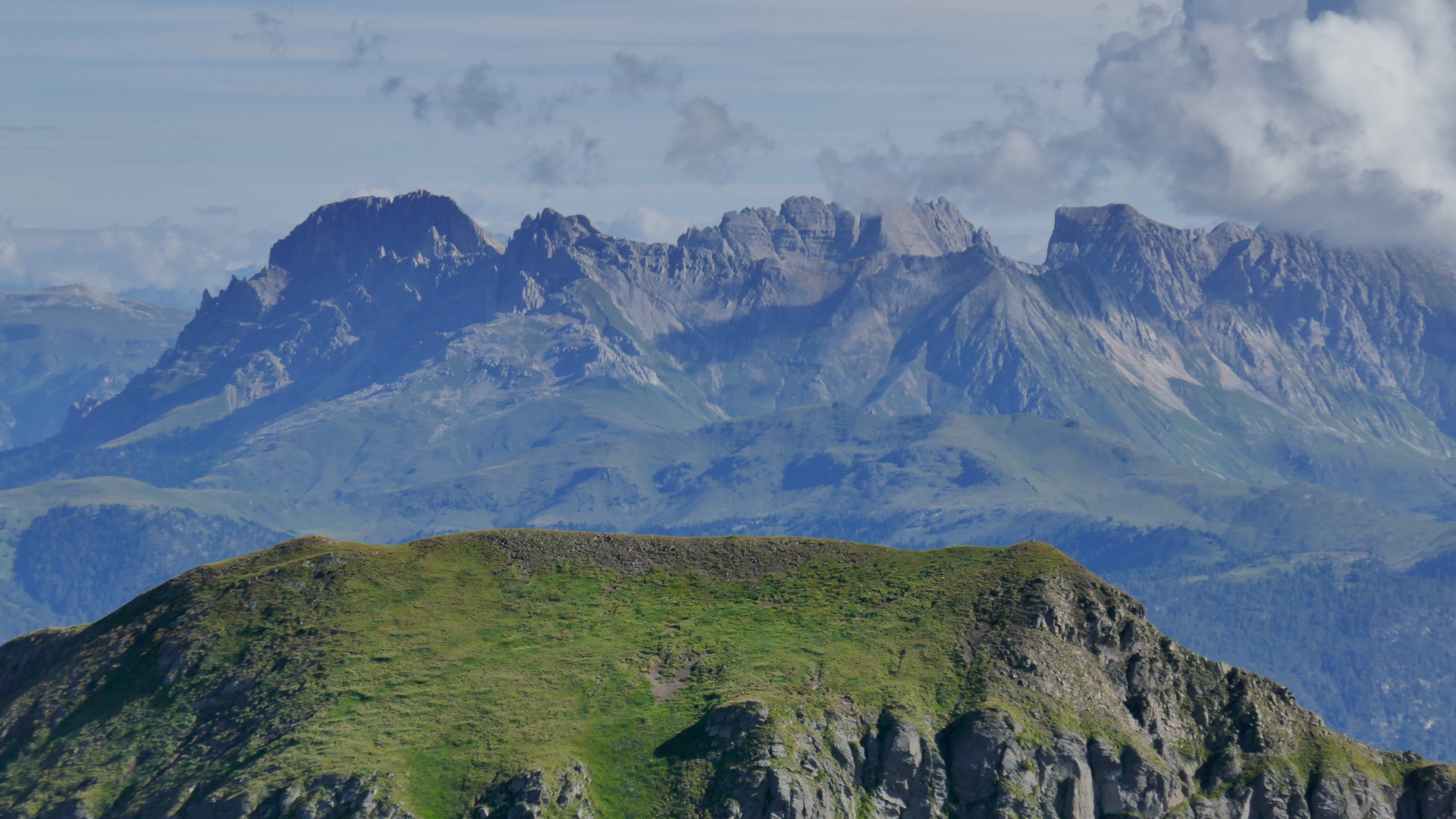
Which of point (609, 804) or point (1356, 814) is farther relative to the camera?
point (1356, 814)

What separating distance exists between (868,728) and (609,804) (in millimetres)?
30114

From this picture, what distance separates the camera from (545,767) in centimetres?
18538

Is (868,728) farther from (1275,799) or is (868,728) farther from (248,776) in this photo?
(248,776)

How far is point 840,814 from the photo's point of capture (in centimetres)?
18700

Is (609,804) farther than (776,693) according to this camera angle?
No

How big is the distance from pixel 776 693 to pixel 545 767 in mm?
27458

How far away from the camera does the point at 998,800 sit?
191 metres

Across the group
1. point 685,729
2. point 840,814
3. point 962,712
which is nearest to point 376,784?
point 685,729

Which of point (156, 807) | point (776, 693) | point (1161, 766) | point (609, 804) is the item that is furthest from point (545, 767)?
point (1161, 766)

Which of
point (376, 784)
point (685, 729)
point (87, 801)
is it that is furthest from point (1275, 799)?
point (87, 801)

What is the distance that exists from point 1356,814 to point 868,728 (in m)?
55.3

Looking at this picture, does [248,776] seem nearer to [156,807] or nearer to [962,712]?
[156,807]

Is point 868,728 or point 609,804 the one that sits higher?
point 868,728

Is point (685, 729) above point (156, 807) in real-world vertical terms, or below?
above
